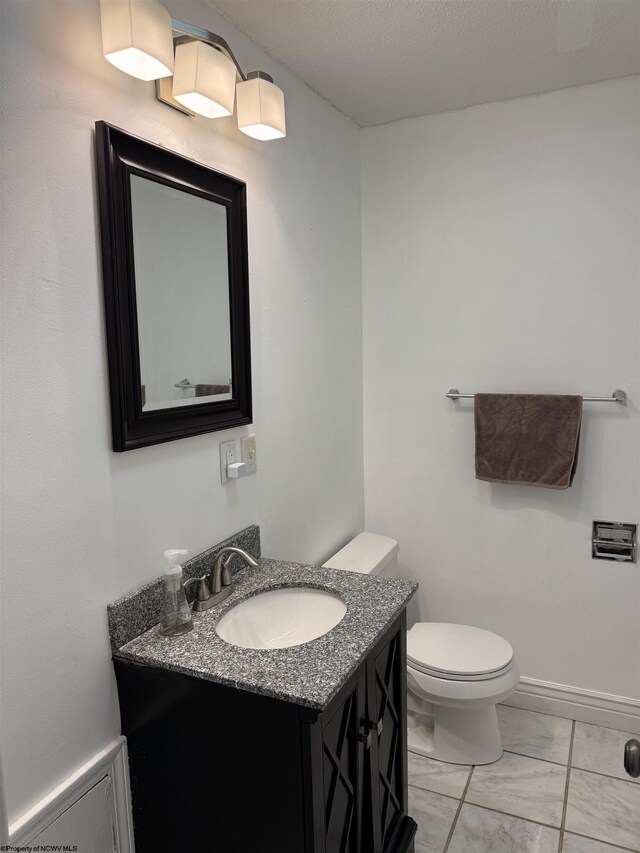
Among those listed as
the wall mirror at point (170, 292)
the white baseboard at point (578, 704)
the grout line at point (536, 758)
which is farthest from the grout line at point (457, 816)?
the wall mirror at point (170, 292)

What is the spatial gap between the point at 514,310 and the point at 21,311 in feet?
5.89

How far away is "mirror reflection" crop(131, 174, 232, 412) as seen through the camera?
141cm

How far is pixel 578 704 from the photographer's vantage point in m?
2.42

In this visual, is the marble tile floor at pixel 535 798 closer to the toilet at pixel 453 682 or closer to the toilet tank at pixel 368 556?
the toilet at pixel 453 682

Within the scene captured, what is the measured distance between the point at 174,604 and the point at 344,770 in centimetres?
53

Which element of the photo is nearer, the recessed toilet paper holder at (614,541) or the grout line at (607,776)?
the grout line at (607,776)

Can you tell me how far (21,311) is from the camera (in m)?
1.13

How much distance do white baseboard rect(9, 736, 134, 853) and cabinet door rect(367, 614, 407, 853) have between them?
1.92ft

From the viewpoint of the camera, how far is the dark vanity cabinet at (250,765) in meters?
1.23

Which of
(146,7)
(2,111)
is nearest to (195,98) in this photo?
(146,7)

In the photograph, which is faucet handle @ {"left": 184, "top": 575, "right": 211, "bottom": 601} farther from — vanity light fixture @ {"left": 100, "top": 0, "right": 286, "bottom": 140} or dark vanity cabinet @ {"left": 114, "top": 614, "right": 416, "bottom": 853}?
vanity light fixture @ {"left": 100, "top": 0, "right": 286, "bottom": 140}

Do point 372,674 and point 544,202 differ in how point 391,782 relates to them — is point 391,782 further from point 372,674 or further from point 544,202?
point 544,202

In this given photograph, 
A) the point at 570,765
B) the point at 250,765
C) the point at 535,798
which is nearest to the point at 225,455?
the point at 250,765

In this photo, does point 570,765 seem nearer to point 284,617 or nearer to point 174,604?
point 284,617
